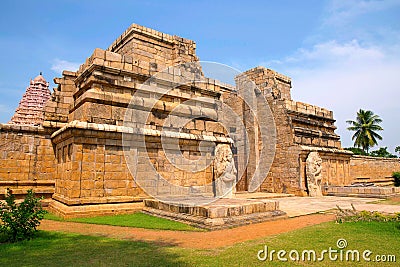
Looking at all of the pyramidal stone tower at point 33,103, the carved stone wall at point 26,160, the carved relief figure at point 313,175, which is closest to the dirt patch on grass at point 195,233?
the carved stone wall at point 26,160

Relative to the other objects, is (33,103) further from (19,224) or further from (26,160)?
(19,224)

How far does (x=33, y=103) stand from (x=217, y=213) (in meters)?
16.8

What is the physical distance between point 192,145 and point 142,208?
2779 millimetres

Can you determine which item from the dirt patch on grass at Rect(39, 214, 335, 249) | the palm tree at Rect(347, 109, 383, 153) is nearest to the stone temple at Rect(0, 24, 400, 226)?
the dirt patch on grass at Rect(39, 214, 335, 249)

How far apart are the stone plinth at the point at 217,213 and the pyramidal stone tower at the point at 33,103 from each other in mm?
10893

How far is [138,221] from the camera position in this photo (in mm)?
7164

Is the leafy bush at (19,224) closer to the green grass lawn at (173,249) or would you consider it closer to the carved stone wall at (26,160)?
the green grass lawn at (173,249)

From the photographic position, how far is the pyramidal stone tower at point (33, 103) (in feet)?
54.7

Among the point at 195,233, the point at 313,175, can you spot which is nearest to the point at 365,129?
the point at 313,175

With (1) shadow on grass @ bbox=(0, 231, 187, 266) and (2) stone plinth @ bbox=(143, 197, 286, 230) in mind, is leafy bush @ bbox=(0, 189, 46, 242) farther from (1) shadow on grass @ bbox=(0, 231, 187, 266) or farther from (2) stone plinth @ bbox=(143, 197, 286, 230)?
(2) stone plinth @ bbox=(143, 197, 286, 230)

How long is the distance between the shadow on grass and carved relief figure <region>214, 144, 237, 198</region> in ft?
17.8

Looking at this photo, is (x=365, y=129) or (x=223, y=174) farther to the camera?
(x=365, y=129)

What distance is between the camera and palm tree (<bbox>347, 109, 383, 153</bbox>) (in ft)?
131

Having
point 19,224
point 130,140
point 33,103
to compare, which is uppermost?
point 33,103
